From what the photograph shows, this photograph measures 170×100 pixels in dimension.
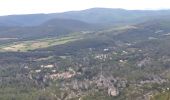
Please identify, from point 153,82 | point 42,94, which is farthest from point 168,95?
point 42,94

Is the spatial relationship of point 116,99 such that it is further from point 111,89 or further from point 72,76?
point 72,76

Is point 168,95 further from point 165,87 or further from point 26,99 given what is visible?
point 26,99

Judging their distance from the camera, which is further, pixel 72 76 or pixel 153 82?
pixel 72 76

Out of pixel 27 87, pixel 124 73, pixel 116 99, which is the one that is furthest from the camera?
pixel 124 73

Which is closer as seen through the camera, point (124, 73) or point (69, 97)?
point (69, 97)

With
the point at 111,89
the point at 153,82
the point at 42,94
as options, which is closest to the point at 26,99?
the point at 42,94

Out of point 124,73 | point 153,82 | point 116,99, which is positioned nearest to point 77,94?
point 116,99

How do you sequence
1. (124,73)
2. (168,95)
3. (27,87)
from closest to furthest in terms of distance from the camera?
(168,95), (27,87), (124,73)

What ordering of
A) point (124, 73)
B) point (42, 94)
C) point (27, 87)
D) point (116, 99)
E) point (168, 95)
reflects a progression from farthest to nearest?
point (124, 73)
point (27, 87)
point (42, 94)
point (116, 99)
point (168, 95)
